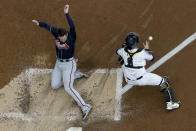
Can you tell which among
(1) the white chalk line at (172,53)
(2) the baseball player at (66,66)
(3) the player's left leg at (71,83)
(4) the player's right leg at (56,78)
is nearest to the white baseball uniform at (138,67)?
(1) the white chalk line at (172,53)

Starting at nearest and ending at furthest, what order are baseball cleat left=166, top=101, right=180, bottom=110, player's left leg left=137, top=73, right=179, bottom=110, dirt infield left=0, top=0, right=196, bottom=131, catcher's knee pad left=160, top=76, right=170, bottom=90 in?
player's left leg left=137, top=73, right=179, bottom=110 → catcher's knee pad left=160, top=76, right=170, bottom=90 → baseball cleat left=166, top=101, right=180, bottom=110 → dirt infield left=0, top=0, right=196, bottom=131

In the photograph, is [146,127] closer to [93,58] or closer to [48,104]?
[93,58]

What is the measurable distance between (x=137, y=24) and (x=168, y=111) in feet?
7.51

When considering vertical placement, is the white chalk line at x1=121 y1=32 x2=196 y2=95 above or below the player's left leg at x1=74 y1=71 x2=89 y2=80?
above

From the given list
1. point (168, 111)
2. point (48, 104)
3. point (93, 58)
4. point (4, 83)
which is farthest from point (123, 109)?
point (4, 83)

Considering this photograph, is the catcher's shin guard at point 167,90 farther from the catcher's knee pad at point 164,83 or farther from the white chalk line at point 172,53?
the white chalk line at point 172,53

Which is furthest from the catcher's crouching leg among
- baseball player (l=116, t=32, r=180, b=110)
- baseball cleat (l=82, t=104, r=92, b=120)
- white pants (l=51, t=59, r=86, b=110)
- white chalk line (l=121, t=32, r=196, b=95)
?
white pants (l=51, t=59, r=86, b=110)

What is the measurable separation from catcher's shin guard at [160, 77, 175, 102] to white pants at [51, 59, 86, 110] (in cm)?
192

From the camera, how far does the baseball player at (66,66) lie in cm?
483

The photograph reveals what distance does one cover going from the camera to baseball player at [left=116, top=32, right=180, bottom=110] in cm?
449

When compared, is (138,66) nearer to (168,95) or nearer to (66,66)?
(168,95)

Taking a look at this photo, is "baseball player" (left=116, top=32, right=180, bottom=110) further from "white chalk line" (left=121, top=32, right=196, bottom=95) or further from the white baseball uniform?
"white chalk line" (left=121, top=32, right=196, bottom=95)

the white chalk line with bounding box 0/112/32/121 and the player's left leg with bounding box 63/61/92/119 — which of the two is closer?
the player's left leg with bounding box 63/61/92/119

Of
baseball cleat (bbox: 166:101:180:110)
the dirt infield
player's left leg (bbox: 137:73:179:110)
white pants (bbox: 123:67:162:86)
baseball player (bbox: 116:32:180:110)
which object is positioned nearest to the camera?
baseball player (bbox: 116:32:180:110)
